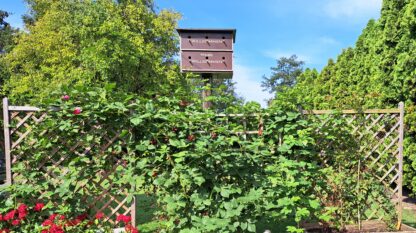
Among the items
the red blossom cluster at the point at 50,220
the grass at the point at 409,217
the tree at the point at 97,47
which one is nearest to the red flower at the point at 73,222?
the red blossom cluster at the point at 50,220

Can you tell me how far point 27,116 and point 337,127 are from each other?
129 inches

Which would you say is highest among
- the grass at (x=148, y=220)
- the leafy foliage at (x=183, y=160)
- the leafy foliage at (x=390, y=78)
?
the leafy foliage at (x=390, y=78)

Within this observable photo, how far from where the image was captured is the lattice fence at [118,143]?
3035 millimetres

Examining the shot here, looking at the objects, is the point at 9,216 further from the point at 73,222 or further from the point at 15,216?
the point at 73,222

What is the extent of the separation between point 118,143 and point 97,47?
260 inches

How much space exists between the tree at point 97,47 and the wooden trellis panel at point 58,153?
5.35m

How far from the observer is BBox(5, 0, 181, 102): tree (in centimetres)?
923

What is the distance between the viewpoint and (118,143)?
3084 mm

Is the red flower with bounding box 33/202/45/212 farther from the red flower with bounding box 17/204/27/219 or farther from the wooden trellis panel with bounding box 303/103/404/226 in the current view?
the wooden trellis panel with bounding box 303/103/404/226

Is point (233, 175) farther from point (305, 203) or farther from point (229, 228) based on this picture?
point (305, 203)

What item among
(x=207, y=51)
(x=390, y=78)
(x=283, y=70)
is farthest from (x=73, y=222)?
(x=283, y=70)

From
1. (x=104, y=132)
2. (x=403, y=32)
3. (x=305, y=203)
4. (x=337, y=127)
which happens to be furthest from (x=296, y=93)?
(x=403, y=32)

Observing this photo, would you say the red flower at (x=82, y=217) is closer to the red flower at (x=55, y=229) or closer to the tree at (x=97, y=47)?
the red flower at (x=55, y=229)

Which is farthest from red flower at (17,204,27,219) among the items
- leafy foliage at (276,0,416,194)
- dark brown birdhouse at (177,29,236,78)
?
leafy foliage at (276,0,416,194)
